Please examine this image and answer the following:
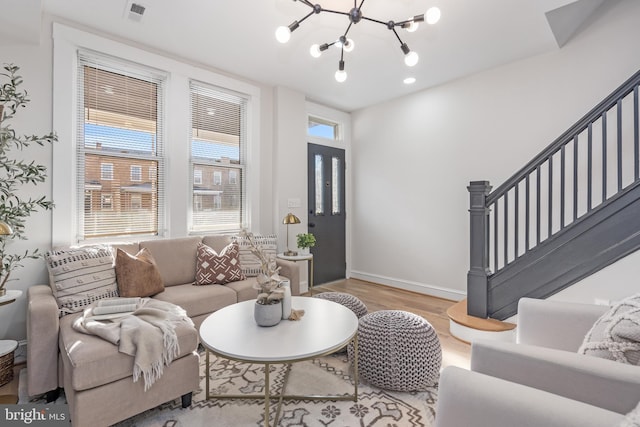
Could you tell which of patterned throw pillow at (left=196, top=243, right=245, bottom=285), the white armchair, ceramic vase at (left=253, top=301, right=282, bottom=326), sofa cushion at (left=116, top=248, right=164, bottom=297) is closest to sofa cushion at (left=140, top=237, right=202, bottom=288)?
patterned throw pillow at (left=196, top=243, right=245, bottom=285)

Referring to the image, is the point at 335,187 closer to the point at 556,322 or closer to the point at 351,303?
the point at 351,303

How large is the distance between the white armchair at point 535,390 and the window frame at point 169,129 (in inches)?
119

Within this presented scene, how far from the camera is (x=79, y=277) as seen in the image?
2.22m

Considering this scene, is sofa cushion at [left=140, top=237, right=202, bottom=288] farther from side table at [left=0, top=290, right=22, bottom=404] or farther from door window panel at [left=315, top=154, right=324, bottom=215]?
door window panel at [left=315, top=154, right=324, bottom=215]

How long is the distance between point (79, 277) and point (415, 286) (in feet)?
12.4

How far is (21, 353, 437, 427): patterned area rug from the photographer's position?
173 cm

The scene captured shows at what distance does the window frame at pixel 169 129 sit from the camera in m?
2.56

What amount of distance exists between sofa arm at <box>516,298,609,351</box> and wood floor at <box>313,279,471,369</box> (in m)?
0.80

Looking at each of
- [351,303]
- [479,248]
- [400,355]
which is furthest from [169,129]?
[479,248]

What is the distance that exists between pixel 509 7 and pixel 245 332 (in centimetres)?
310

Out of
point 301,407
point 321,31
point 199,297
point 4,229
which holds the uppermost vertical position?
point 321,31

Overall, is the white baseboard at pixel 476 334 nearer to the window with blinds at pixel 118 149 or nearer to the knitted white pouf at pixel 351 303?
the knitted white pouf at pixel 351 303

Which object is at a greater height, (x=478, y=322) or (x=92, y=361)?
(x=92, y=361)

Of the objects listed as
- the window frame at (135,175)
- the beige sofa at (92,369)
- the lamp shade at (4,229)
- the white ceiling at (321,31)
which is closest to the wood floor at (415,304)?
the beige sofa at (92,369)
